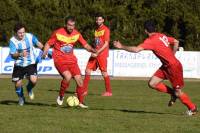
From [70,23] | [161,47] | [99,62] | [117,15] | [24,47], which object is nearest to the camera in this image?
[161,47]

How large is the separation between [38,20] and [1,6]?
117 inches

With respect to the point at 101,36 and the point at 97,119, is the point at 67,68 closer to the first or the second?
the point at 97,119

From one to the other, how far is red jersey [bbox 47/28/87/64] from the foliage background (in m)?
32.7

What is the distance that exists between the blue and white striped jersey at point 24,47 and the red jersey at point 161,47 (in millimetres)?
3354

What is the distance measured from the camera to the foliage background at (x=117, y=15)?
1844 inches

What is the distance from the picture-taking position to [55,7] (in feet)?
157

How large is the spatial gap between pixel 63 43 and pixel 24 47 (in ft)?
3.31

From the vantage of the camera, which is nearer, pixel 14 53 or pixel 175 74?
pixel 175 74

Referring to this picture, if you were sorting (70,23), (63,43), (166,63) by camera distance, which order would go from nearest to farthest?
1. (166,63)
2. (70,23)
3. (63,43)

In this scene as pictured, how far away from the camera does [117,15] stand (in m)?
48.0

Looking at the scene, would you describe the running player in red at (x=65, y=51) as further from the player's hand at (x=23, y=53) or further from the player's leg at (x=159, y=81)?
the player's leg at (x=159, y=81)

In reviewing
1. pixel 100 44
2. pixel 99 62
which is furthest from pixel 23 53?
pixel 99 62

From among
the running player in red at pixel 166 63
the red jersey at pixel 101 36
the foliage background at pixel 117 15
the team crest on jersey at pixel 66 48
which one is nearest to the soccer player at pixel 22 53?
the team crest on jersey at pixel 66 48

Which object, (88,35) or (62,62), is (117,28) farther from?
(62,62)
